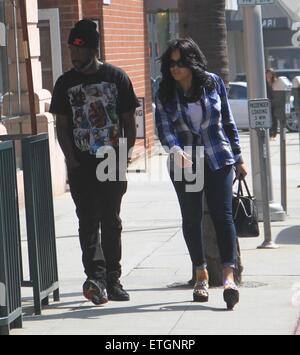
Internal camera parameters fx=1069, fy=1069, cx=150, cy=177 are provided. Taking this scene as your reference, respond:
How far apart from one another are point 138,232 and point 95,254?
13.4ft

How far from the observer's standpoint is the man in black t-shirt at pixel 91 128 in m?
7.57

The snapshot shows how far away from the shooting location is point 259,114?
34.2ft

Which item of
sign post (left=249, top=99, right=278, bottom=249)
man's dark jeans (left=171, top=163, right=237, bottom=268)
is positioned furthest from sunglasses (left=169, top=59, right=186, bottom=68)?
sign post (left=249, top=99, right=278, bottom=249)

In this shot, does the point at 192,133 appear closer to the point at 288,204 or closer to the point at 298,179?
the point at 288,204

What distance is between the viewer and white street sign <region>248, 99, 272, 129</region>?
1042 centimetres

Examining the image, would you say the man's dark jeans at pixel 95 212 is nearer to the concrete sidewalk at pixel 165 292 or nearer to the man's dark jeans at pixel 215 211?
the concrete sidewalk at pixel 165 292

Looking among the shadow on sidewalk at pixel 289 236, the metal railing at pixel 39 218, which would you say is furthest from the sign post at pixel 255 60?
the metal railing at pixel 39 218

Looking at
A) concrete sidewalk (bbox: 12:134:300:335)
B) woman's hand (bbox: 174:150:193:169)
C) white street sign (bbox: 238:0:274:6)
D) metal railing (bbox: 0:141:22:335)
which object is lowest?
A: concrete sidewalk (bbox: 12:134:300:335)

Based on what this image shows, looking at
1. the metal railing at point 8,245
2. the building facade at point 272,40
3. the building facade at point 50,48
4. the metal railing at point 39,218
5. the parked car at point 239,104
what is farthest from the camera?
the building facade at point 272,40

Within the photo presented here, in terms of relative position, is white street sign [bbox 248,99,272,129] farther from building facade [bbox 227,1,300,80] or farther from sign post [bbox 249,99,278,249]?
building facade [bbox 227,1,300,80]

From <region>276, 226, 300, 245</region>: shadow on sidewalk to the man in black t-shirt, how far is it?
3431 millimetres

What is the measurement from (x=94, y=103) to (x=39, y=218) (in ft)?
2.96
